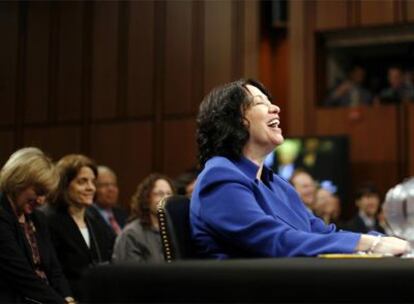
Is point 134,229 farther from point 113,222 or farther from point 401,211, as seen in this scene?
point 401,211

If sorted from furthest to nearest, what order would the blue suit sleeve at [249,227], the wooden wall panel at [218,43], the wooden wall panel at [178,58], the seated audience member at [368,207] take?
1. the wooden wall panel at [178,58]
2. the wooden wall panel at [218,43]
3. the seated audience member at [368,207]
4. the blue suit sleeve at [249,227]

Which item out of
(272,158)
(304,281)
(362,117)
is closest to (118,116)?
(272,158)

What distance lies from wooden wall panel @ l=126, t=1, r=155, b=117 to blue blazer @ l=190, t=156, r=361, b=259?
6520 millimetres

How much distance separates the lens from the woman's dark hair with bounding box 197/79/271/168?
222cm

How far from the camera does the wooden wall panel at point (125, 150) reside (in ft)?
27.9

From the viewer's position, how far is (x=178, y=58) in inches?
332

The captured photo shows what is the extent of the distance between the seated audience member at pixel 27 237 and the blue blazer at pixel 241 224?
152cm

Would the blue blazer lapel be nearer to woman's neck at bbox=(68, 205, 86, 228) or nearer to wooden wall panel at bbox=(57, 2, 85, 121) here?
woman's neck at bbox=(68, 205, 86, 228)

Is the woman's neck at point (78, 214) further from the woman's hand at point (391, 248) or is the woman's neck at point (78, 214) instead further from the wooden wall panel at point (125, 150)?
the wooden wall panel at point (125, 150)

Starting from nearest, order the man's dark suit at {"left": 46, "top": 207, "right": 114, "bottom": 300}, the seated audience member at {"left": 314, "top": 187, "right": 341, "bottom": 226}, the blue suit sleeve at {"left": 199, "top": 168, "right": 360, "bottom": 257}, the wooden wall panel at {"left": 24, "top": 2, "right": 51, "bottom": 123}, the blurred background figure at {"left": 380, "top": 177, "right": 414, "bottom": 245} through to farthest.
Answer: the blue suit sleeve at {"left": 199, "top": 168, "right": 360, "bottom": 257} → the blurred background figure at {"left": 380, "top": 177, "right": 414, "bottom": 245} → the man's dark suit at {"left": 46, "top": 207, "right": 114, "bottom": 300} → the seated audience member at {"left": 314, "top": 187, "right": 341, "bottom": 226} → the wooden wall panel at {"left": 24, "top": 2, "right": 51, "bottom": 123}

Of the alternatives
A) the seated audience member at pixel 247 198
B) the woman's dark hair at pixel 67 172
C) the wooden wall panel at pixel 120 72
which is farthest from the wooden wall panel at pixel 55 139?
the seated audience member at pixel 247 198

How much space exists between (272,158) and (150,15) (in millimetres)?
2496

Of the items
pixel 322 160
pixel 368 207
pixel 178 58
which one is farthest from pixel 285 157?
pixel 178 58

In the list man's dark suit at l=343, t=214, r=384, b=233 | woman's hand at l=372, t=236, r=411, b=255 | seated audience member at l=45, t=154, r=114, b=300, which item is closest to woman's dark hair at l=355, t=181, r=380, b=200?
man's dark suit at l=343, t=214, r=384, b=233
